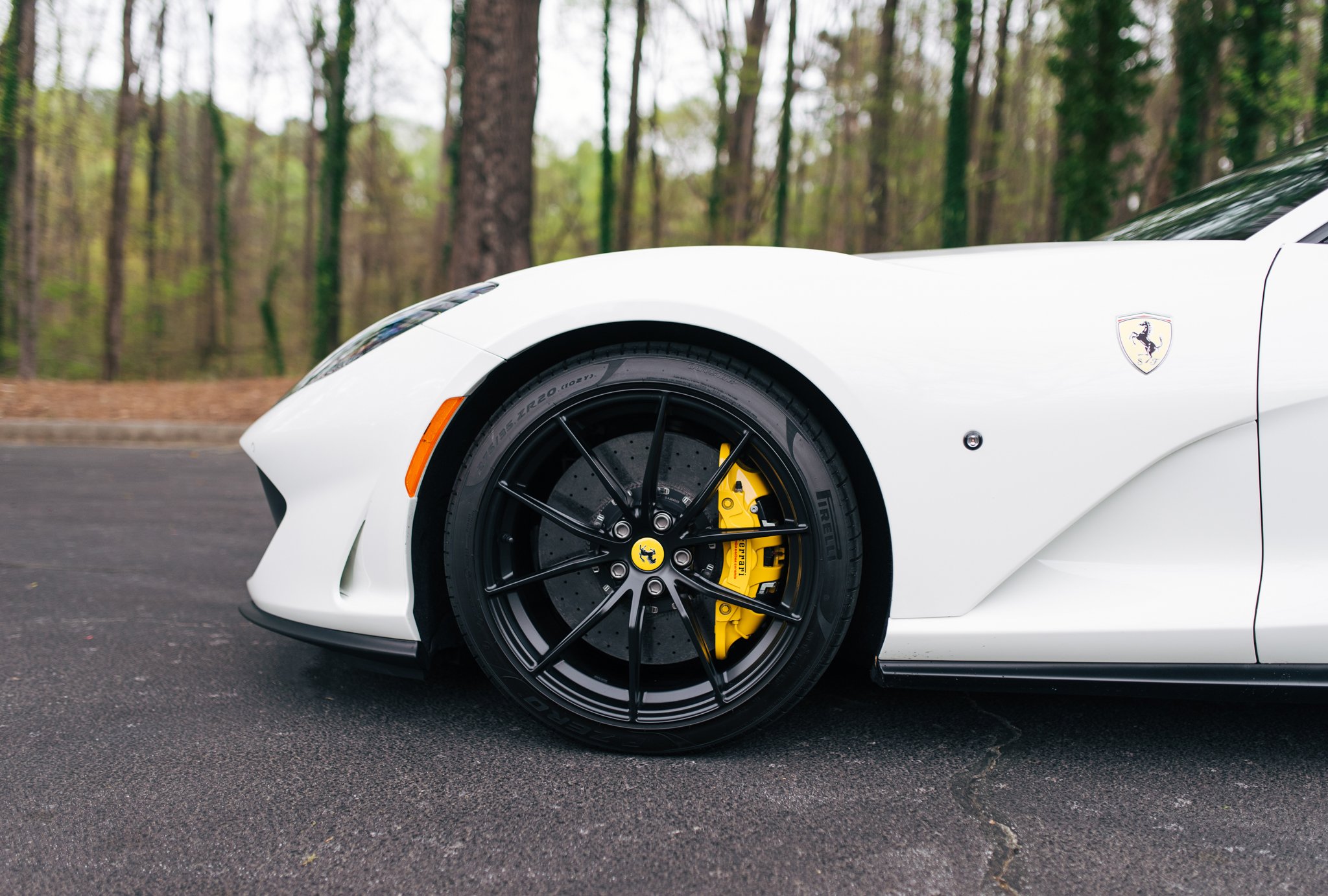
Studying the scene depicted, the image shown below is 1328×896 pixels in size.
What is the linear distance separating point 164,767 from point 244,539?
86.9 inches

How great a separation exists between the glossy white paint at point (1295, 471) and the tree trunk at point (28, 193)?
693 inches

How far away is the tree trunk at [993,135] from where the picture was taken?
66.6 ft

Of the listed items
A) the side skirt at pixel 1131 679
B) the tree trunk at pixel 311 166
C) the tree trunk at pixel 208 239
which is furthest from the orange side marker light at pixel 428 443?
the tree trunk at pixel 208 239

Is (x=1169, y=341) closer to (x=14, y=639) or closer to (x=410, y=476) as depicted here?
(x=410, y=476)

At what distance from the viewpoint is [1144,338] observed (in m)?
1.46

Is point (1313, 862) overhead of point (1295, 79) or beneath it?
beneath

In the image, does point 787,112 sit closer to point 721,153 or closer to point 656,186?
point 721,153

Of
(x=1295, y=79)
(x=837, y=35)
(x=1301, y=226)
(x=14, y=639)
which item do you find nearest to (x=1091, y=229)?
(x=1295, y=79)

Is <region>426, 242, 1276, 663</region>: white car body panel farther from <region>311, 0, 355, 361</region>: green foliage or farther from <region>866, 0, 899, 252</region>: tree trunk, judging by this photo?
<region>866, 0, 899, 252</region>: tree trunk

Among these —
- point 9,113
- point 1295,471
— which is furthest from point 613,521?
point 9,113

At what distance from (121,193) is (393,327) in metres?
20.8

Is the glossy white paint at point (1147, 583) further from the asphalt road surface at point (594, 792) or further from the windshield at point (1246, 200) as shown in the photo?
the windshield at point (1246, 200)

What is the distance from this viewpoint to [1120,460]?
4.73ft

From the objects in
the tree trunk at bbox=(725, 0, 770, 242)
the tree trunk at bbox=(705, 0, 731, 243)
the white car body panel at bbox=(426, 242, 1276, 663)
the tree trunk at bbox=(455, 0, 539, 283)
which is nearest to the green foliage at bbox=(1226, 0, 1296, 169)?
the tree trunk at bbox=(725, 0, 770, 242)
